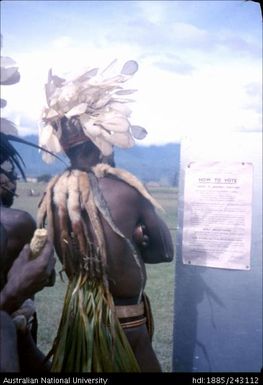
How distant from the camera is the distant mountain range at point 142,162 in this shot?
2863mm

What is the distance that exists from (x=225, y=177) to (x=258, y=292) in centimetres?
61

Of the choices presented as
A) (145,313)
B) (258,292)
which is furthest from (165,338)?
(258,292)

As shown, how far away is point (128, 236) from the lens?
9.41 feet

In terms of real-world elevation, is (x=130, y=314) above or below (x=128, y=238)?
below

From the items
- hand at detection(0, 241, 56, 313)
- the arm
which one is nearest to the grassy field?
the arm

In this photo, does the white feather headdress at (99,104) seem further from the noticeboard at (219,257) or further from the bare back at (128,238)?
the noticeboard at (219,257)

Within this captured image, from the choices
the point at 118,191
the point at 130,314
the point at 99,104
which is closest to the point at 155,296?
the point at 130,314

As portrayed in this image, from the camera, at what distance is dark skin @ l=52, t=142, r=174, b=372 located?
2.87 metres

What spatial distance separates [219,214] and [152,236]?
35cm

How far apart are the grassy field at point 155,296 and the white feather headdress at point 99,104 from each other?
26 centimetres

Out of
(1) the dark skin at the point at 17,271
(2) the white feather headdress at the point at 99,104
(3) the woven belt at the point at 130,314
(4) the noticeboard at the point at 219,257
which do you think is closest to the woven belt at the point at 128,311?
(3) the woven belt at the point at 130,314

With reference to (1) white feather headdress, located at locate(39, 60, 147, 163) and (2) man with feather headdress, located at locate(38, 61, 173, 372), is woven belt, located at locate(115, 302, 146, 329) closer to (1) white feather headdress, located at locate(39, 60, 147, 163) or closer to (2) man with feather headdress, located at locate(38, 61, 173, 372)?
(2) man with feather headdress, located at locate(38, 61, 173, 372)

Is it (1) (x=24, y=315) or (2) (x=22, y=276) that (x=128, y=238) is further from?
(1) (x=24, y=315)

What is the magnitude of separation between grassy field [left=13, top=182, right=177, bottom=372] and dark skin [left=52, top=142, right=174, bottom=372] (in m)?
0.05
